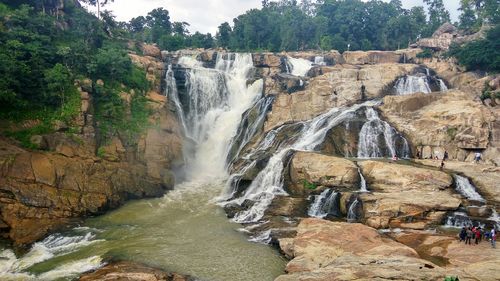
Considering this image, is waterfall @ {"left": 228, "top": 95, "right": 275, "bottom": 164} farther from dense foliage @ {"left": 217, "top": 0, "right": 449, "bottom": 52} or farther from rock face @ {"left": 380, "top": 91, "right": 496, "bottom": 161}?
dense foliage @ {"left": 217, "top": 0, "right": 449, "bottom": 52}

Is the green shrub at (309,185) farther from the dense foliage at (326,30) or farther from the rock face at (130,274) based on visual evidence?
the dense foliage at (326,30)

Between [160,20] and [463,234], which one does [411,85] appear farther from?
[160,20]

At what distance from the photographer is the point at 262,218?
24203 mm

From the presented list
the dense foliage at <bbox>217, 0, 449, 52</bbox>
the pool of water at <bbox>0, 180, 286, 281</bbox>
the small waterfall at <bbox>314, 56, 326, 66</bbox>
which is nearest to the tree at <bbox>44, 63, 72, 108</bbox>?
the pool of water at <bbox>0, 180, 286, 281</bbox>

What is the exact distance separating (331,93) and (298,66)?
1696 centimetres

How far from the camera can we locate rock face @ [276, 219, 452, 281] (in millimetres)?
13800

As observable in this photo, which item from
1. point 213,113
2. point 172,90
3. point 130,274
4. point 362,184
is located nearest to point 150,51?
point 172,90

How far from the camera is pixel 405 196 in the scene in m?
22.9

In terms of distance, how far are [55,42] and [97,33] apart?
5.54 m

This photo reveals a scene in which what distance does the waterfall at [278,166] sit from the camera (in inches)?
995

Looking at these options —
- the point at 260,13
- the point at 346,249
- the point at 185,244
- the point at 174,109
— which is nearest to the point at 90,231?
the point at 185,244

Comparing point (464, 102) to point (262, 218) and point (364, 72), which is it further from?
point (262, 218)

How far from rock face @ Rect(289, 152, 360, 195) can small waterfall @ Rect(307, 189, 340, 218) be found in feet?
3.89

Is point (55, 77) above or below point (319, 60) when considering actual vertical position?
below
